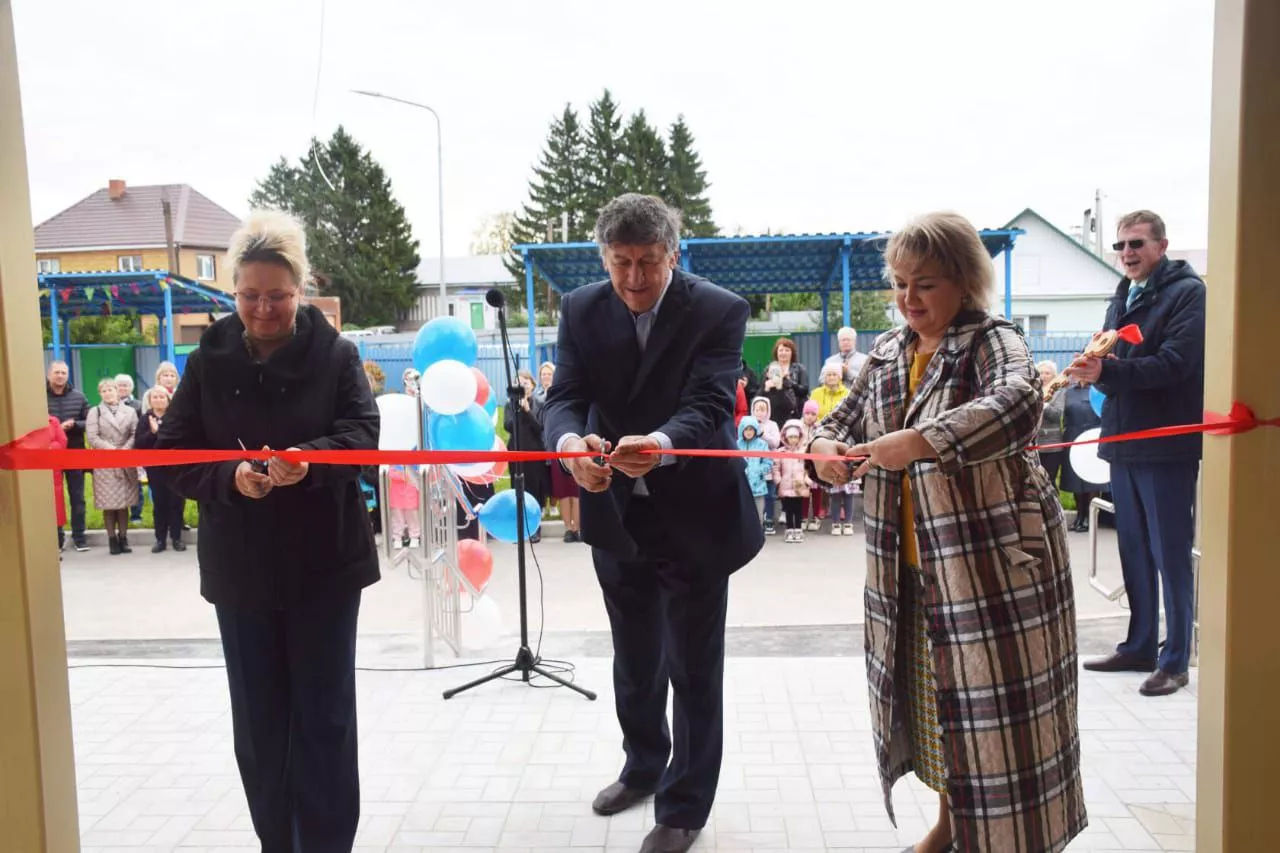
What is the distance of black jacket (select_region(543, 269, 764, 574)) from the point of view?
123 inches

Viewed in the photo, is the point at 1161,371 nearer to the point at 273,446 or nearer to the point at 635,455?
the point at 635,455

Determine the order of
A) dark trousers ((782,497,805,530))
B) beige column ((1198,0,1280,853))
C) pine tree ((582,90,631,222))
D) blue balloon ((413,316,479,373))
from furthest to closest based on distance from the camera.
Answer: pine tree ((582,90,631,222)), dark trousers ((782,497,805,530)), blue balloon ((413,316,479,373)), beige column ((1198,0,1280,853))

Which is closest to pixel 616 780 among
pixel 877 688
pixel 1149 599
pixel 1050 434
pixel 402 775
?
pixel 402 775

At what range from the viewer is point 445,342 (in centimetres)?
570

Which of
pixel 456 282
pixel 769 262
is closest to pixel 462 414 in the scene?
pixel 769 262

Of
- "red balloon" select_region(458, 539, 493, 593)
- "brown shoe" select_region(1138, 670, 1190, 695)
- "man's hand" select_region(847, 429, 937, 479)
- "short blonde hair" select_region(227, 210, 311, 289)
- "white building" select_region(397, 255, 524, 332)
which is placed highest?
"white building" select_region(397, 255, 524, 332)

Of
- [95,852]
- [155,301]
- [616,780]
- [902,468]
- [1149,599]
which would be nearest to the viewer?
[902,468]

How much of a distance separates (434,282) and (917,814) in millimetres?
63095

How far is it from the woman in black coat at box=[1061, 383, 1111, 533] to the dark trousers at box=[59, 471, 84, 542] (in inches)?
433

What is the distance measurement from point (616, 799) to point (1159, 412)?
10.6 feet

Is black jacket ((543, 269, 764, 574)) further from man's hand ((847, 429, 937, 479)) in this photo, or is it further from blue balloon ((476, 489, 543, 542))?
blue balloon ((476, 489, 543, 542))

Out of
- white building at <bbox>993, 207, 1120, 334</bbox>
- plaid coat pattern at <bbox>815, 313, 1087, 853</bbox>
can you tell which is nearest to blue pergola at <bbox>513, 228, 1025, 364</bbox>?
plaid coat pattern at <bbox>815, 313, 1087, 853</bbox>

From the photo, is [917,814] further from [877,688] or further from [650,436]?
[650,436]

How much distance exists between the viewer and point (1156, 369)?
14.3ft
